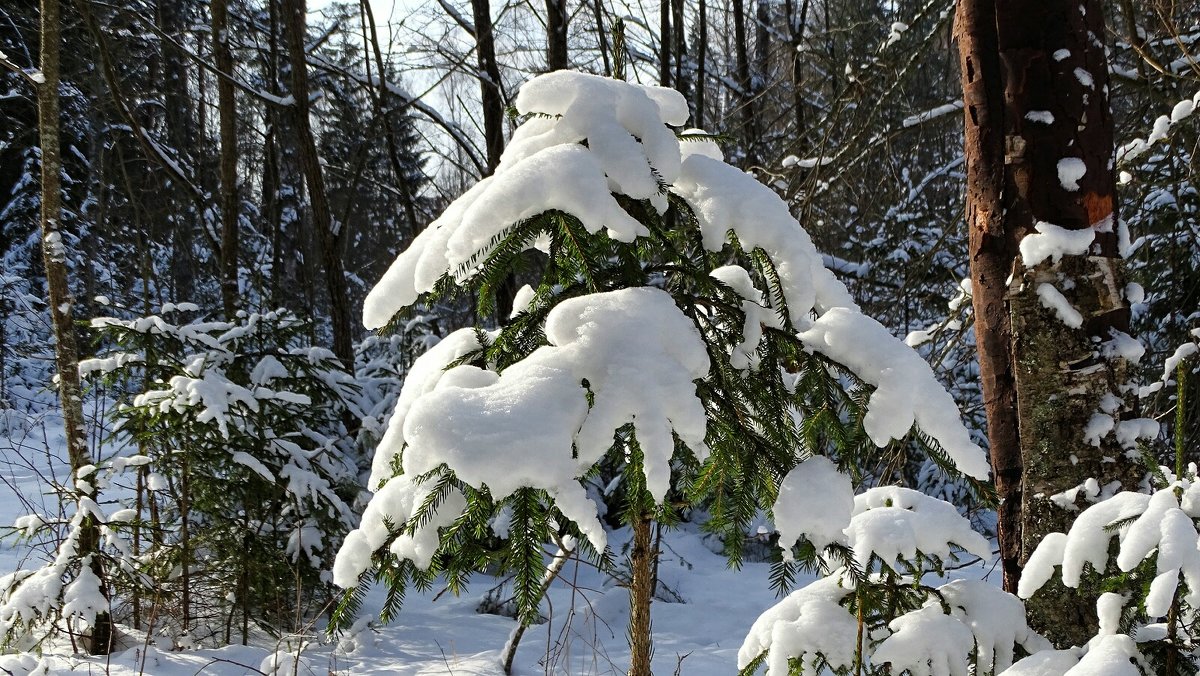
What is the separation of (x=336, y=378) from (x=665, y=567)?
3.25 meters

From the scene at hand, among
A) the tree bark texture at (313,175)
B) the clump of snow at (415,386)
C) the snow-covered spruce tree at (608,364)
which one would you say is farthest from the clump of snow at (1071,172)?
the tree bark texture at (313,175)

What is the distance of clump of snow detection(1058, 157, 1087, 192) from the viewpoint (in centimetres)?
204

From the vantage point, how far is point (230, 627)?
4648mm

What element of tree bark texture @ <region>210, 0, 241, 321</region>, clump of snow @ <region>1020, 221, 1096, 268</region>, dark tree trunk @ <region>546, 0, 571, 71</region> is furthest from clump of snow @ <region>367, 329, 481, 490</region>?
dark tree trunk @ <region>546, 0, 571, 71</region>

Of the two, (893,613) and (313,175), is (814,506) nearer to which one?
(893,613)

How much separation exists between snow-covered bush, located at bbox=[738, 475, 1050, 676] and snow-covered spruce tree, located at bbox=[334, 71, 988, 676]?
18cm

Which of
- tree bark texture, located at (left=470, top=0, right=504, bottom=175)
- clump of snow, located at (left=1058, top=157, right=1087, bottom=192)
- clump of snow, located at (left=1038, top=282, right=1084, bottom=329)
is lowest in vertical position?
clump of snow, located at (left=1038, top=282, right=1084, bottom=329)

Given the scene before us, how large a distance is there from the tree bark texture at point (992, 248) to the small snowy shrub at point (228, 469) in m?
3.19

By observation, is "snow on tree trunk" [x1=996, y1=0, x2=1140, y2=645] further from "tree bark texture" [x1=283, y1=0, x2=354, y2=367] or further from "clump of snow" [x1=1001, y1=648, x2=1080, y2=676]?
"tree bark texture" [x1=283, y1=0, x2=354, y2=367]

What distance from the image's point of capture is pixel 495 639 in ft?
16.5

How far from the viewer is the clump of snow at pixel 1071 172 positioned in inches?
80.1

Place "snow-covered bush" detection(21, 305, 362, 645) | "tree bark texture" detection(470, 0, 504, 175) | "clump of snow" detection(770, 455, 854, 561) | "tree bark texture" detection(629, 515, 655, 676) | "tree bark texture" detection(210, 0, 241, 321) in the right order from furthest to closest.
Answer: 1. "tree bark texture" detection(470, 0, 504, 175)
2. "tree bark texture" detection(210, 0, 241, 321)
3. "snow-covered bush" detection(21, 305, 362, 645)
4. "tree bark texture" detection(629, 515, 655, 676)
5. "clump of snow" detection(770, 455, 854, 561)

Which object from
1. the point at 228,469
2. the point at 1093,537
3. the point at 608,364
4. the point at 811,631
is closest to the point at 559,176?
the point at 608,364

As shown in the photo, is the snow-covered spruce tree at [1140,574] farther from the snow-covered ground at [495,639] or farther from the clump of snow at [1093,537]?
the snow-covered ground at [495,639]
